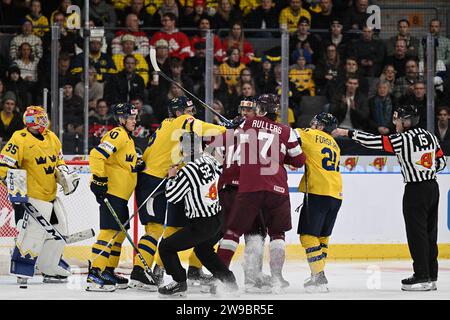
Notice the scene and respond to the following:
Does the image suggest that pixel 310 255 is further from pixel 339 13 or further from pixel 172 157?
pixel 339 13

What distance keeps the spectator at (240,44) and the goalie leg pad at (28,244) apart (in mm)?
3322

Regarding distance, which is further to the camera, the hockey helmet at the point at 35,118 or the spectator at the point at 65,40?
the spectator at the point at 65,40

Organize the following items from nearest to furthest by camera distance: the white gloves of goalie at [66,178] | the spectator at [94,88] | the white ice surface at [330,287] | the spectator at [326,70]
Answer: the white ice surface at [330,287]
the white gloves of goalie at [66,178]
the spectator at [94,88]
the spectator at [326,70]

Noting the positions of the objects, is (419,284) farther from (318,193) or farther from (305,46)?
(305,46)

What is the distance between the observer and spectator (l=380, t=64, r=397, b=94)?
38.8 feet

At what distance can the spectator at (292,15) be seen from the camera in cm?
1334

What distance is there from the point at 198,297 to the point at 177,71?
3.81m

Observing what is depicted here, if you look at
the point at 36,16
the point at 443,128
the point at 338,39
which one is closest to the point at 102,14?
the point at 36,16

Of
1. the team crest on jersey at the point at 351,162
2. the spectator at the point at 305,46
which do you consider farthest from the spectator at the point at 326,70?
the team crest on jersey at the point at 351,162

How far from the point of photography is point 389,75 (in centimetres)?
1188

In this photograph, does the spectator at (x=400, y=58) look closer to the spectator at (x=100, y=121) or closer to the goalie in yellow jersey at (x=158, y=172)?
the spectator at (x=100, y=121)

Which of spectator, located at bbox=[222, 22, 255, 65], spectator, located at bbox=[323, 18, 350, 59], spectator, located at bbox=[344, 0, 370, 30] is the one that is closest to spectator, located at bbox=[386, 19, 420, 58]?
spectator, located at bbox=[323, 18, 350, 59]

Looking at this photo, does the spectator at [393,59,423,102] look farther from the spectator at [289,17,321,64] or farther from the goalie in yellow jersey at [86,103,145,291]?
the goalie in yellow jersey at [86,103,145,291]

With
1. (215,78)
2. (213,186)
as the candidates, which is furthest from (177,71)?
(213,186)
